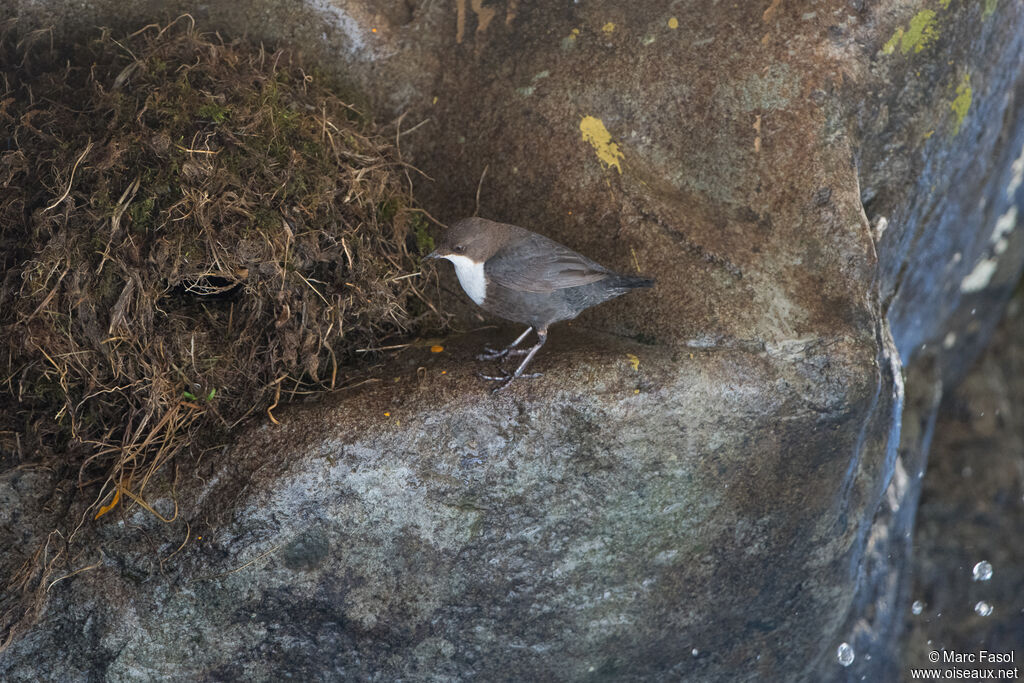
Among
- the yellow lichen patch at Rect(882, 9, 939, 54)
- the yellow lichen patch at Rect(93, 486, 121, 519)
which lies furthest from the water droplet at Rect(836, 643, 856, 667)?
the yellow lichen patch at Rect(93, 486, 121, 519)

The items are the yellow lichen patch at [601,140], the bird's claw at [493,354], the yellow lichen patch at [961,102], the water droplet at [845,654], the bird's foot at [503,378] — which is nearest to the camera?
the bird's foot at [503,378]

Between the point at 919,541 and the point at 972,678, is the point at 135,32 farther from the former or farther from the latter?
the point at 972,678

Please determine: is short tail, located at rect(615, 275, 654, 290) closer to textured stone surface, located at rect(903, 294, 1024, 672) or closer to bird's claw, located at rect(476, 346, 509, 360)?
bird's claw, located at rect(476, 346, 509, 360)

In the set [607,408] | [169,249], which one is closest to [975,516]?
[607,408]

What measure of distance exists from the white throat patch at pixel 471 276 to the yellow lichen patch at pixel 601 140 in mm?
728

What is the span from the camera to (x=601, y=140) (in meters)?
3.31

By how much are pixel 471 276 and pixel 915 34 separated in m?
2.12

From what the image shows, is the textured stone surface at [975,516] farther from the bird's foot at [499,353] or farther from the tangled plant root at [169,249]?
the tangled plant root at [169,249]

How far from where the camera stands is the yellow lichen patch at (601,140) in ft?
10.8

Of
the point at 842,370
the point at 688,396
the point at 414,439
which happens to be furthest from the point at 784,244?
the point at 414,439

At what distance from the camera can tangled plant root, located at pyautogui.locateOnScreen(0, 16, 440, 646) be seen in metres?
3.02

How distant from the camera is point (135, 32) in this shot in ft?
11.1

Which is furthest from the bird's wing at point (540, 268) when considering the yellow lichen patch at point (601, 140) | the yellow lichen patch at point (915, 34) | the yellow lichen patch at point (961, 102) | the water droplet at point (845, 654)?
the water droplet at point (845, 654)

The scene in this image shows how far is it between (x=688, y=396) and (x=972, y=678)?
2.89m
